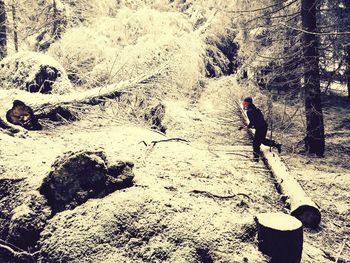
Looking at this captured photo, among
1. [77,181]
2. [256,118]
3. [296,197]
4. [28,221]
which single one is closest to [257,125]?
[256,118]

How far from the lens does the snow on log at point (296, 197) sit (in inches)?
207

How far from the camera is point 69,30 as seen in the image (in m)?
12.2

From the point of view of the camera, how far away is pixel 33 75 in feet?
29.5

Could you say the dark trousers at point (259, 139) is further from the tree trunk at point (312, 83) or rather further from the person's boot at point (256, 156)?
the tree trunk at point (312, 83)

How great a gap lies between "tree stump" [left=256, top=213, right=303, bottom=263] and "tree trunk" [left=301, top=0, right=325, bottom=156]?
5027mm

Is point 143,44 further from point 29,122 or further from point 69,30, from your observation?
point 29,122

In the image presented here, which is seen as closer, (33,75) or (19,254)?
(19,254)

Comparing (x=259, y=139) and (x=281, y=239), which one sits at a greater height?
(x=259, y=139)

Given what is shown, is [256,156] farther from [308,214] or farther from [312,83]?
[312,83]

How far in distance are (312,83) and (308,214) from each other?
444 centimetres

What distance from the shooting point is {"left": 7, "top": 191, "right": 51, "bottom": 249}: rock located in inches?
169

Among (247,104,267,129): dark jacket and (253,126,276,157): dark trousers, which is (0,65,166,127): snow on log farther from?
(253,126,276,157): dark trousers

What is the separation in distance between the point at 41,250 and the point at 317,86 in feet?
25.4

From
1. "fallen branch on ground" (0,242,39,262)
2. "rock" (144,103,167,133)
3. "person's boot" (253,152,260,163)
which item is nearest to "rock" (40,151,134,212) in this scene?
"fallen branch on ground" (0,242,39,262)
